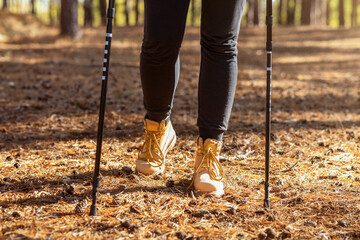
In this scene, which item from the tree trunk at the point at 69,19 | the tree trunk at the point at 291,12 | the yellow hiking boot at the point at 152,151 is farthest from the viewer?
the tree trunk at the point at 291,12

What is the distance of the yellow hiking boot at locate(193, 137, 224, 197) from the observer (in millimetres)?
2451

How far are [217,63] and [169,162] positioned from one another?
103cm

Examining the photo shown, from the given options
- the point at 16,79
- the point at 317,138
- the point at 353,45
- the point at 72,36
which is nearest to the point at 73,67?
the point at 16,79

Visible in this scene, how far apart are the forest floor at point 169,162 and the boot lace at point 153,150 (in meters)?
0.12

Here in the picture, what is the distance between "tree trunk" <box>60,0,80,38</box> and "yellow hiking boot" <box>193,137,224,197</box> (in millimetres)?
9814

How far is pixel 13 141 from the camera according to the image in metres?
3.64

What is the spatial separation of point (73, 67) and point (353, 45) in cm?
1051

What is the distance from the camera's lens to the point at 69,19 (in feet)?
37.3

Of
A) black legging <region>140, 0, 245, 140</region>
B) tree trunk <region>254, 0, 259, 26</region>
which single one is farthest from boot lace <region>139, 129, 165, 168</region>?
tree trunk <region>254, 0, 259, 26</region>

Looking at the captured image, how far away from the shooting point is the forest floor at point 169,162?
202cm

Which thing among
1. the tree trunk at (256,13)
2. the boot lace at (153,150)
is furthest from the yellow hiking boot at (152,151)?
the tree trunk at (256,13)

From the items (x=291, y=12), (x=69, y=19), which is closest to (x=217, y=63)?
(x=69, y=19)

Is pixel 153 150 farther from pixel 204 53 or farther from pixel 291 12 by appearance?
pixel 291 12

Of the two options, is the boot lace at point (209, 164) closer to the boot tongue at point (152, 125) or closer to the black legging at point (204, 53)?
the black legging at point (204, 53)
